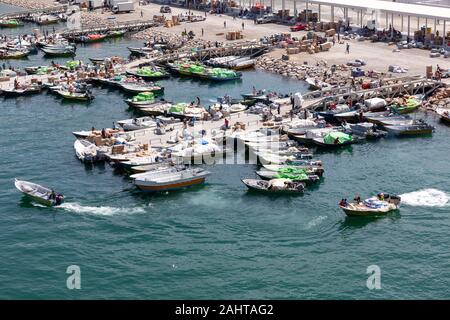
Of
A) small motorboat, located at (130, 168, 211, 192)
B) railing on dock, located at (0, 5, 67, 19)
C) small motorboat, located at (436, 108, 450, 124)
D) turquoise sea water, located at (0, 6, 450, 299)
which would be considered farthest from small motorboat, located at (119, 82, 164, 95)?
railing on dock, located at (0, 5, 67, 19)

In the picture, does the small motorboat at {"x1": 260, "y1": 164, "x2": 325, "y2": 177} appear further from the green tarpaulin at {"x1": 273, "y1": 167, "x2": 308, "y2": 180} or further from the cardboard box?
the cardboard box

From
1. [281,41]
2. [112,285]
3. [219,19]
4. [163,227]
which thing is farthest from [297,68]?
[112,285]

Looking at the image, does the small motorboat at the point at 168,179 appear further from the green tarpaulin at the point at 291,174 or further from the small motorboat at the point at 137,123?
the small motorboat at the point at 137,123

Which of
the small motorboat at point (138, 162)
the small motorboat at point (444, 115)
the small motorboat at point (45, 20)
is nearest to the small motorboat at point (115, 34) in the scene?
the small motorboat at point (45, 20)

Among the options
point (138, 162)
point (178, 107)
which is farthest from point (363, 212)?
point (178, 107)

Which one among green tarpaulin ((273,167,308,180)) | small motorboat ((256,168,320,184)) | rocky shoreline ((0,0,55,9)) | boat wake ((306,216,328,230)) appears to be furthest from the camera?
rocky shoreline ((0,0,55,9))

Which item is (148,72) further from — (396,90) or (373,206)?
(373,206)
